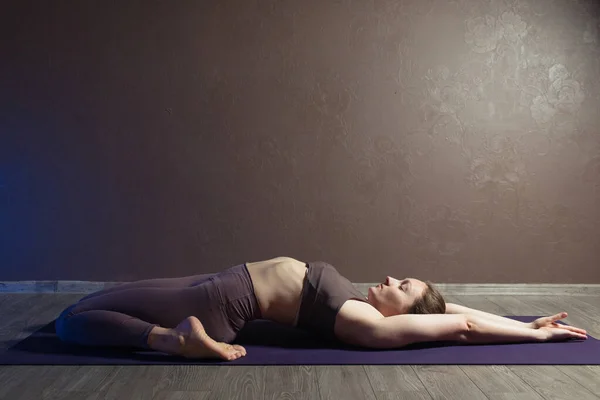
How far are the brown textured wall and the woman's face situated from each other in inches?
52.2

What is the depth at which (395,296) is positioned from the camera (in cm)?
308

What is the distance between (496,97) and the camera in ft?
14.7

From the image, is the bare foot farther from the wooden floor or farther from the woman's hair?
the woman's hair

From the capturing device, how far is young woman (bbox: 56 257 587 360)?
9.70 feet

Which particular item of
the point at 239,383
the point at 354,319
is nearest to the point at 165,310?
the point at 239,383

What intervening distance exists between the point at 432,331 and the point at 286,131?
1.83 m

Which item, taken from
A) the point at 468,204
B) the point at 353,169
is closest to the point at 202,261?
the point at 353,169

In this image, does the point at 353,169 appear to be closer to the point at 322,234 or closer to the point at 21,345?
the point at 322,234

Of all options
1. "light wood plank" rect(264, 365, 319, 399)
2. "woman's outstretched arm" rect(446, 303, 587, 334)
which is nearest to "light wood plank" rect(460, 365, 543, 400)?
"woman's outstretched arm" rect(446, 303, 587, 334)

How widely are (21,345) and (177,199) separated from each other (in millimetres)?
1517

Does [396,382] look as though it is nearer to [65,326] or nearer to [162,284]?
[162,284]

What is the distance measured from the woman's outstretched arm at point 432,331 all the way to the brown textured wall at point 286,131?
137 cm

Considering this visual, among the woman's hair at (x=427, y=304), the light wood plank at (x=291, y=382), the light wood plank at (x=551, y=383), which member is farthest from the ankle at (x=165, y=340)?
the light wood plank at (x=551, y=383)

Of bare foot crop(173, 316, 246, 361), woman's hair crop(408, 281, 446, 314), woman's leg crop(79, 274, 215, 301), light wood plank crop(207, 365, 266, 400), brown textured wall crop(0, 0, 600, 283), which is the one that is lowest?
light wood plank crop(207, 365, 266, 400)
